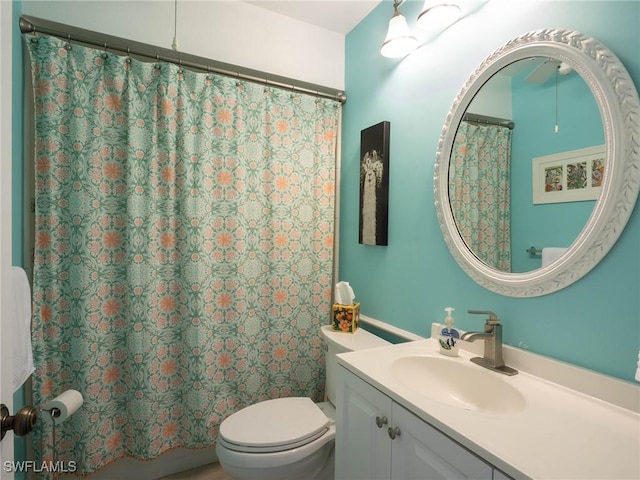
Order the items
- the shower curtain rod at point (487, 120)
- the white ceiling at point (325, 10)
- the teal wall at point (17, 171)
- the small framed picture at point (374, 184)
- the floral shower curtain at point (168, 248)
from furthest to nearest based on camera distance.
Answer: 1. the white ceiling at point (325, 10)
2. the small framed picture at point (374, 184)
3. the floral shower curtain at point (168, 248)
4. the teal wall at point (17, 171)
5. the shower curtain rod at point (487, 120)

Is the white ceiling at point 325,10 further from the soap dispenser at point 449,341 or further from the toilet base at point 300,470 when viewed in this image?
the toilet base at point 300,470

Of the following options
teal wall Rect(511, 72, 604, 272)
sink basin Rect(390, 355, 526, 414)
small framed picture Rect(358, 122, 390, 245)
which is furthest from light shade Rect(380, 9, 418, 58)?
sink basin Rect(390, 355, 526, 414)

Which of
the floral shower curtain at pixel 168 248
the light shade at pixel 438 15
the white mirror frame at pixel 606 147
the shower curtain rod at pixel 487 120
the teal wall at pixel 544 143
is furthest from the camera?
the floral shower curtain at pixel 168 248

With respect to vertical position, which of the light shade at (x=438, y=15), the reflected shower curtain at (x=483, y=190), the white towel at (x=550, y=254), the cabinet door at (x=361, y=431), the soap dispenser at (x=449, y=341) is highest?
the light shade at (x=438, y=15)

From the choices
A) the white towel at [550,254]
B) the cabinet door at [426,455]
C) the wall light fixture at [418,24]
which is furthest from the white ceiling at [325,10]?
the cabinet door at [426,455]

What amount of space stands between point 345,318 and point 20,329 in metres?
1.35

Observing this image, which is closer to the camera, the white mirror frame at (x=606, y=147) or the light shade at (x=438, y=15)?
the white mirror frame at (x=606, y=147)

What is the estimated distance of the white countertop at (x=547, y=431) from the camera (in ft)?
2.18

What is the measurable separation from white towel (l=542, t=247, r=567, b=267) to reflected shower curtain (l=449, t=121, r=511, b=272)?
12 centimetres

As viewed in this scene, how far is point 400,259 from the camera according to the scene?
5.58ft

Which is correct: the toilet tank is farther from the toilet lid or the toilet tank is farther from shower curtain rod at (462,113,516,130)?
shower curtain rod at (462,113,516,130)

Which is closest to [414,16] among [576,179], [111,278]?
[576,179]

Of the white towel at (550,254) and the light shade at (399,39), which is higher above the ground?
the light shade at (399,39)

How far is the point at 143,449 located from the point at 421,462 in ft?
4.80
